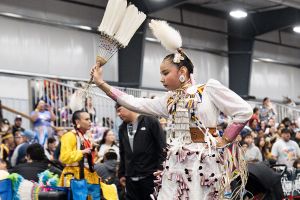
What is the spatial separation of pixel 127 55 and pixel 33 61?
2700mm

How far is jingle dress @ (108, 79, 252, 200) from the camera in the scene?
433 cm

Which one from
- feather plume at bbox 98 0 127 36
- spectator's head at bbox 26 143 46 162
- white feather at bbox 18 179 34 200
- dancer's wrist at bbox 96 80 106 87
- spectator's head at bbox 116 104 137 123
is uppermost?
feather plume at bbox 98 0 127 36

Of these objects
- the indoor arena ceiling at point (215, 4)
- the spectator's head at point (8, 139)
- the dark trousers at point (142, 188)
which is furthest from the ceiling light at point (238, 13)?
the dark trousers at point (142, 188)

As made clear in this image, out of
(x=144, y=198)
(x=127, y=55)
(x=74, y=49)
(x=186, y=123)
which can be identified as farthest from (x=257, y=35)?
(x=186, y=123)

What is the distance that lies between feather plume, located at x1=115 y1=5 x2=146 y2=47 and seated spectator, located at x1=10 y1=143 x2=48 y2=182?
2758mm

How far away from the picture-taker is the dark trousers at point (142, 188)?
636 cm

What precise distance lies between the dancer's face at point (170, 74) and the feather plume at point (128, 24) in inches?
12.3

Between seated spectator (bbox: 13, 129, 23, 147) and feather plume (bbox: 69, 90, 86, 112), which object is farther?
seated spectator (bbox: 13, 129, 23, 147)

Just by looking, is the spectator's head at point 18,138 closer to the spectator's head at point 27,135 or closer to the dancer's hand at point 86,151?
the spectator's head at point 27,135

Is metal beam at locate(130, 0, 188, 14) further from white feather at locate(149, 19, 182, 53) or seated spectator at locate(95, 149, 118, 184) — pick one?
white feather at locate(149, 19, 182, 53)

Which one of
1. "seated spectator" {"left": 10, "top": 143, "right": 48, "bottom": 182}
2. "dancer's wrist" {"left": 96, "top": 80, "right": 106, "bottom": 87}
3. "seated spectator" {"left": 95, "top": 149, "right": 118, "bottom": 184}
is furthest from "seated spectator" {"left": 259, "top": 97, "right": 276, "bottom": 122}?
"dancer's wrist" {"left": 96, "top": 80, "right": 106, "bottom": 87}

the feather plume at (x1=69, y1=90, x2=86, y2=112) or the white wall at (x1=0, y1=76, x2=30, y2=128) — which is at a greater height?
the white wall at (x1=0, y1=76, x2=30, y2=128)

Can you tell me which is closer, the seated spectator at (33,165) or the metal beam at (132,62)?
the seated spectator at (33,165)

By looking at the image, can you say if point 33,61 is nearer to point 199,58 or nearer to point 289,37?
point 199,58
